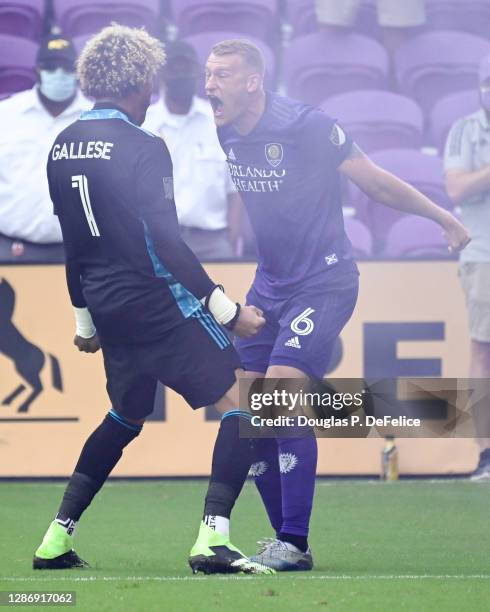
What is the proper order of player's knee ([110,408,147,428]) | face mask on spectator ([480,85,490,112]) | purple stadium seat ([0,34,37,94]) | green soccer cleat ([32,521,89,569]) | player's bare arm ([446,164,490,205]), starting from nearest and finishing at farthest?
green soccer cleat ([32,521,89,569]) < player's knee ([110,408,147,428]) < player's bare arm ([446,164,490,205]) < face mask on spectator ([480,85,490,112]) < purple stadium seat ([0,34,37,94])

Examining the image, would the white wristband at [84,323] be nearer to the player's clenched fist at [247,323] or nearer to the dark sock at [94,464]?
the dark sock at [94,464]

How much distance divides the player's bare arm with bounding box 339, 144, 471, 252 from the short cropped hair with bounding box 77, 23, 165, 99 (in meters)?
0.87

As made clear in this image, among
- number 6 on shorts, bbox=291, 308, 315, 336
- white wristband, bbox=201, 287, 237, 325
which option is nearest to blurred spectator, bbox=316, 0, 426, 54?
number 6 on shorts, bbox=291, 308, 315, 336

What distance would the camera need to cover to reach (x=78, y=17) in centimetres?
1020

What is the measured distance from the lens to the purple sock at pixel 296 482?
528cm

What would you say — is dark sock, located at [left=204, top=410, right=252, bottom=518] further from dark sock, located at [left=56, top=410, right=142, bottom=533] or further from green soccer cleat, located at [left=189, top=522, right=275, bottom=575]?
dark sock, located at [left=56, top=410, right=142, bottom=533]

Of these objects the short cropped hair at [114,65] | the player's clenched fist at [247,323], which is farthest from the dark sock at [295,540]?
the short cropped hair at [114,65]

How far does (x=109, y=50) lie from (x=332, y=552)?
2225mm

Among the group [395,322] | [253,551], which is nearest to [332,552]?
[253,551]

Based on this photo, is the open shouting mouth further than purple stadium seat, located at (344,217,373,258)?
No

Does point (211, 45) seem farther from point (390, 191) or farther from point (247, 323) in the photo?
point (247, 323)

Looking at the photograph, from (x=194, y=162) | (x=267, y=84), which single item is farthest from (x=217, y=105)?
(x=267, y=84)

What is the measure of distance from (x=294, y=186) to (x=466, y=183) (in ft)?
9.36

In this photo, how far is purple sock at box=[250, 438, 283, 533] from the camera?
18.2 ft
